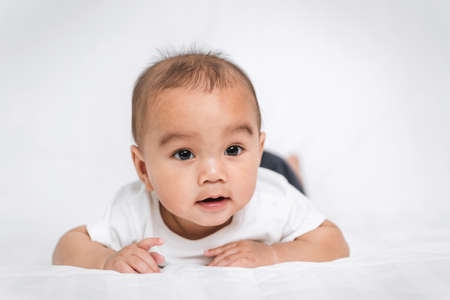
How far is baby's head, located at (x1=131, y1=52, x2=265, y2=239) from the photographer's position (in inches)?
39.2

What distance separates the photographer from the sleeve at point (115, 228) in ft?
4.19

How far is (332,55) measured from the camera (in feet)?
Answer: 7.39

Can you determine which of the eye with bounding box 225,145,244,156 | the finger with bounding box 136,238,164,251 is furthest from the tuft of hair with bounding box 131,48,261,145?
the finger with bounding box 136,238,164,251

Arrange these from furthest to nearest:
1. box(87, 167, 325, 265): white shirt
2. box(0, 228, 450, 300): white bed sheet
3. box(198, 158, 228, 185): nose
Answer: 1. box(87, 167, 325, 265): white shirt
2. box(198, 158, 228, 185): nose
3. box(0, 228, 450, 300): white bed sheet

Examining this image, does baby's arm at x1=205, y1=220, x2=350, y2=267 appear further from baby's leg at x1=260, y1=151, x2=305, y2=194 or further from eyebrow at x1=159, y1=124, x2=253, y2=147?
baby's leg at x1=260, y1=151, x2=305, y2=194

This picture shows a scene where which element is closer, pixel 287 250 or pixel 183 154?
pixel 183 154

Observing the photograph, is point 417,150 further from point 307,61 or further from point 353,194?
point 307,61

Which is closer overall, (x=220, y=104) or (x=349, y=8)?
(x=220, y=104)

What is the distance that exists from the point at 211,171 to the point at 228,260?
8.6 inches

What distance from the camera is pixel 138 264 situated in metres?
1.03

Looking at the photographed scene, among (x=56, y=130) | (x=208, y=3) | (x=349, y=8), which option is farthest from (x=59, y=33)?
(x=349, y=8)

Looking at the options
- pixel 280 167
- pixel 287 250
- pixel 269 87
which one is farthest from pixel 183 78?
pixel 269 87

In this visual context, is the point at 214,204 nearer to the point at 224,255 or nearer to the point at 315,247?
the point at 224,255

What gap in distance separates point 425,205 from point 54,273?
1203 millimetres
